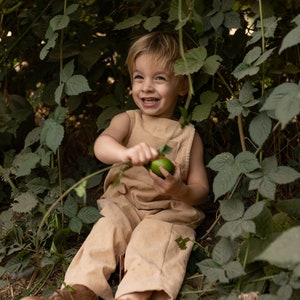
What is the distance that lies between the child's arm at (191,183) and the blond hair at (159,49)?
12.6 inches

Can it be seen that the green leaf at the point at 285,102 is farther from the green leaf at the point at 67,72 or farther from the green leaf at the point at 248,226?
the green leaf at the point at 67,72

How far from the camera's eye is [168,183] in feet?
7.36

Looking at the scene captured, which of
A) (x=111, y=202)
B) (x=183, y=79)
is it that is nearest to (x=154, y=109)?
(x=183, y=79)

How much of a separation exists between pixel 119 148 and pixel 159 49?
1.41 feet

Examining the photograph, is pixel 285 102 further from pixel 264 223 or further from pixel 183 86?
pixel 183 86

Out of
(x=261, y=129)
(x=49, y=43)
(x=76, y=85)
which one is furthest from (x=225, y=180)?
(x=49, y=43)

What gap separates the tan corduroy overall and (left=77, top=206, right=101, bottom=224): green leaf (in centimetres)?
4

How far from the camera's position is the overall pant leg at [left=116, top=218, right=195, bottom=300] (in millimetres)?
2166

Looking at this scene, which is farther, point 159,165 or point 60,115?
point 60,115

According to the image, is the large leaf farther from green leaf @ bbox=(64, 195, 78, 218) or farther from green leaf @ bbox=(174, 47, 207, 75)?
green leaf @ bbox=(64, 195, 78, 218)

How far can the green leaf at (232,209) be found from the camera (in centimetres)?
208

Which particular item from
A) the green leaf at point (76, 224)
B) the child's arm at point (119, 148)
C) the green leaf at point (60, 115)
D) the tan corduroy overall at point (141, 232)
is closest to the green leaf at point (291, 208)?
the tan corduroy overall at point (141, 232)

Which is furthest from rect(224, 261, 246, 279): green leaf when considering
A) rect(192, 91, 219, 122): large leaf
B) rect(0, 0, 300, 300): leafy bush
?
rect(192, 91, 219, 122): large leaf

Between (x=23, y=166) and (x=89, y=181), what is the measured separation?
1.00 feet
